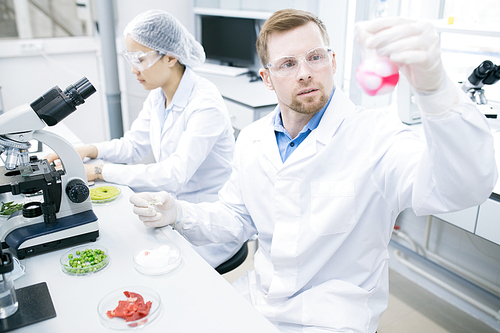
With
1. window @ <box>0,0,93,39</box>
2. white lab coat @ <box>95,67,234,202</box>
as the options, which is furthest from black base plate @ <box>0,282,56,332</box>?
window @ <box>0,0,93,39</box>

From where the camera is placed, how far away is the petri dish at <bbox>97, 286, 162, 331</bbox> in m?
0.90

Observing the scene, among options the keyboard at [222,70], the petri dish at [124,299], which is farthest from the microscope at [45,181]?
the keyboard at [222,70]

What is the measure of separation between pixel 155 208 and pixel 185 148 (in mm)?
439

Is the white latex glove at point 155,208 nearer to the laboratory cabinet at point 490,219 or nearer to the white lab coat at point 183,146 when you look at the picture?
the white lab coat at point 183,146

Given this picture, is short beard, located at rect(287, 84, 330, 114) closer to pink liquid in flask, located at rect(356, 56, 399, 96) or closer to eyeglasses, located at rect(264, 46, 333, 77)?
eyeglasses, located at rect(264, 46, 333, 77)

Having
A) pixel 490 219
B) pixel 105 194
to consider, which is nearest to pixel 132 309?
pixel 105 194

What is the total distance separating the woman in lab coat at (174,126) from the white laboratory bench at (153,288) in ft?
1.33

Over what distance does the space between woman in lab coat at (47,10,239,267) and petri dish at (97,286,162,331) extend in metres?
0.61

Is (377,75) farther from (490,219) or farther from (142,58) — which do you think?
(142,58)

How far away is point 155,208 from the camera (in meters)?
1.30

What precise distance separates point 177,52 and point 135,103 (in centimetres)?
202

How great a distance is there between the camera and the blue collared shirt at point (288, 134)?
1.23 metres

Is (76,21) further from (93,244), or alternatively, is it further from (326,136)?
(326,136)

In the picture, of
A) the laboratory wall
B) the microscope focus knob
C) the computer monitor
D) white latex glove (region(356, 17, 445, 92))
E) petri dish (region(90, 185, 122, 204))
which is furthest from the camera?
the computer monitor
